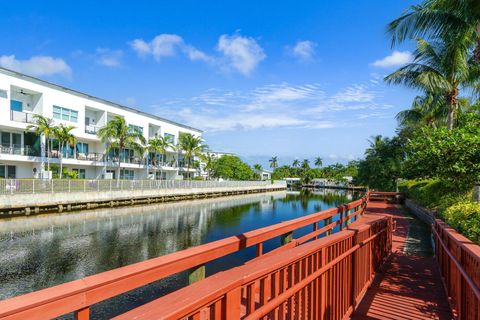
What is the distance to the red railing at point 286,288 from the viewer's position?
147 cm

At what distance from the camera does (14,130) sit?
95.2 ft

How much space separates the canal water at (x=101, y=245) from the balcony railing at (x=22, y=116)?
10644mm

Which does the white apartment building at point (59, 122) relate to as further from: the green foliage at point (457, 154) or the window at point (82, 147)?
the green foliage at point (457, 154)

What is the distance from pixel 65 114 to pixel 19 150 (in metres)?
5.97

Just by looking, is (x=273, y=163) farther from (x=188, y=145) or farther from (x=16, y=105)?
(x=16, y=105)

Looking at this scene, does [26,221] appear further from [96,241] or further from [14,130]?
[14,130]

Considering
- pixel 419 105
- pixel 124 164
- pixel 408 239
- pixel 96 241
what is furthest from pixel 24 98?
pixel 419 105

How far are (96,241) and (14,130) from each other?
1892 cm

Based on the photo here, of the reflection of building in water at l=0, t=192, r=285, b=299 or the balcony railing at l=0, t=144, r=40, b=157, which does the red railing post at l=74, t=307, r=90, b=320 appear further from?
the balcony railing at l=0, t=144, r=40, b=157

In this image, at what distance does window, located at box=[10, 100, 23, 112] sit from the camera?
97.3ft

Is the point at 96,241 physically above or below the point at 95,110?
below

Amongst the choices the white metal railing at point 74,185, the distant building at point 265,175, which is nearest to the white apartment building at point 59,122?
the white metal railing at point 74,185

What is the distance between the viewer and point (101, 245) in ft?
51.1

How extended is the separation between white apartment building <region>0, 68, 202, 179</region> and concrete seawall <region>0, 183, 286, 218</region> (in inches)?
206
